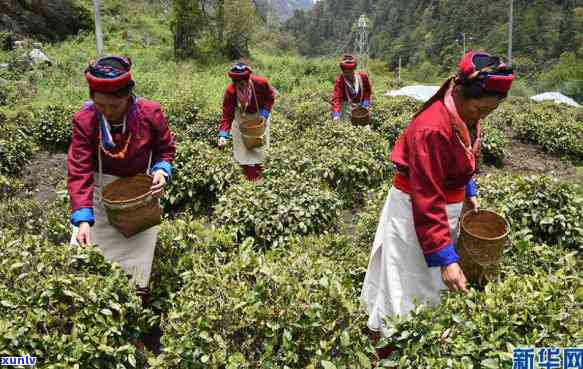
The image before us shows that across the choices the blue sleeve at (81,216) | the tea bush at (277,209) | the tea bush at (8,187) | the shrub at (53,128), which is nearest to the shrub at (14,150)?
the shrub at (53,128)

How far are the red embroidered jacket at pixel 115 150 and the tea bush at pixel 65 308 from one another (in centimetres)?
30

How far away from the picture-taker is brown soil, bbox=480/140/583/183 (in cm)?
720

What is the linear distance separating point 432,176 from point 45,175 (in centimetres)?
596

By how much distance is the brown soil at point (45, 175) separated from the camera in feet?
19.9

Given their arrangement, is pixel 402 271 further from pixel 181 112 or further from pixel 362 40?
pixel 362 40

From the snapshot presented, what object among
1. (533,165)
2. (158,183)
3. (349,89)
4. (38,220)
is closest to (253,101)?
(349,89)

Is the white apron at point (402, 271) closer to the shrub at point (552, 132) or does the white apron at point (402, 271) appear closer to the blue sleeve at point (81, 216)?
the blue sleeve at point (81, 216)

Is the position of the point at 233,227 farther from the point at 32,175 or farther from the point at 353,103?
the point at 32,175

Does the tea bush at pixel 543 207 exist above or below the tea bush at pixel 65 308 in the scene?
below

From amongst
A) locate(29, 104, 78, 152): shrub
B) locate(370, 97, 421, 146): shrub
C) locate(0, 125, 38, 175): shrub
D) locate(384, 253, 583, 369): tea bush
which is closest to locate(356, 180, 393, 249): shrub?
locate(384, 253, 583, 369): tea bush

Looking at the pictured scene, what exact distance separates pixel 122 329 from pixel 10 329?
1.79 feet

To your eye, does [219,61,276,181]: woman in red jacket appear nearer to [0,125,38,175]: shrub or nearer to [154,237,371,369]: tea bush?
[154,237,371,369]: tea bush

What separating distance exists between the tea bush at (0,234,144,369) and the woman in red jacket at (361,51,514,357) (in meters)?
1.35

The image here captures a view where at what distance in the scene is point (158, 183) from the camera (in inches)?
110
